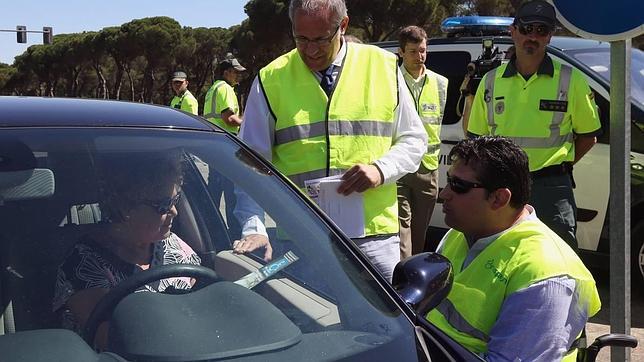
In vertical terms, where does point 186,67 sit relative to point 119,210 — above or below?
above

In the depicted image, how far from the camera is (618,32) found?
322cm

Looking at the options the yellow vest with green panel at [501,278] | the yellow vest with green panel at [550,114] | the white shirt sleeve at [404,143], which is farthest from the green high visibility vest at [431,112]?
the yellow vest with green panel at [501,278]

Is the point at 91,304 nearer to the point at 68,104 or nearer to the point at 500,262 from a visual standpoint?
the point at 68,104

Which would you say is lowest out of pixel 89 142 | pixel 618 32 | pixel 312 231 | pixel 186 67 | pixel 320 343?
pixel 320 343

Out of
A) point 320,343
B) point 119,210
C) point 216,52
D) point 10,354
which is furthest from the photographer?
point 216,52

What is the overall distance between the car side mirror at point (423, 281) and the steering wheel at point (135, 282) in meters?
0.47

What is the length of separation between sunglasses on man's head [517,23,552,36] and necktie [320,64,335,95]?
130 cm

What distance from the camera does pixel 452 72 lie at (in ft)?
21.0

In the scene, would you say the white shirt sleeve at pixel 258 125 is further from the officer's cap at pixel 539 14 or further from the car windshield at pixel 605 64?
the car windshield at pixel 605 64

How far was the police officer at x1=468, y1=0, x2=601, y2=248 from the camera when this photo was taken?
399cm

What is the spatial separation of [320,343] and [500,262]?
773 mm

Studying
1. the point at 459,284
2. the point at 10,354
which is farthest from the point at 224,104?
the point at 10,354

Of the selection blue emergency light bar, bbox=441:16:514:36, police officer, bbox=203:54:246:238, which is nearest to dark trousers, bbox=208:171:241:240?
blue emergency light bar, bbox=441:16:514:36

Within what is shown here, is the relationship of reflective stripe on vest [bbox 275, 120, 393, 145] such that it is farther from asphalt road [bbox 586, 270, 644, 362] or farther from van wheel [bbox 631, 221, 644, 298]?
van wheel [bbox 631, 221, 644, 298]
